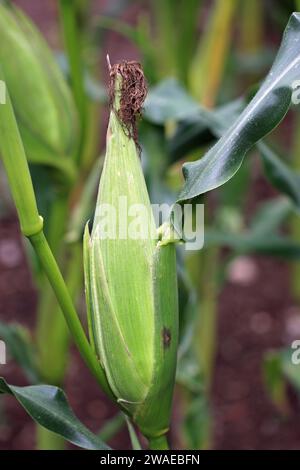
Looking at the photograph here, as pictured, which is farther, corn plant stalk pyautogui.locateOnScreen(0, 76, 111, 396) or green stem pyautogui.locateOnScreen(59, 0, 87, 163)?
green stem pyautogui.locateOnScreen(59, 0, 87, 163)

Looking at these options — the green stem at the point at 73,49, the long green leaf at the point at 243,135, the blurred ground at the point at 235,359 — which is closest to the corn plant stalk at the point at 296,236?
the blurred ground at the point at 235,359

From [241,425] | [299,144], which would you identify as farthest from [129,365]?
[299,144]

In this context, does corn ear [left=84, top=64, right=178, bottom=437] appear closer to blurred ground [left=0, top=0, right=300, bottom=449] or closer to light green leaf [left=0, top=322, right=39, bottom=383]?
light green leaf [left=0, top=322, right=39, bottom=383]

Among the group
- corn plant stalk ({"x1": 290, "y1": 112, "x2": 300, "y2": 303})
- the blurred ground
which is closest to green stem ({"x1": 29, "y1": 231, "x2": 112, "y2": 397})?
the blurred ground

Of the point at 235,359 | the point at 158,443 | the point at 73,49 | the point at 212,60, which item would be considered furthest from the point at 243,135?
the point at 235,359

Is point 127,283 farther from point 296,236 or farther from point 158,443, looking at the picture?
point 296,236

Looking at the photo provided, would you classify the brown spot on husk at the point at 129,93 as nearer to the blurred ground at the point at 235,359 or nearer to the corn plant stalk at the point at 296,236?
the blurred ground at the point at 235,359

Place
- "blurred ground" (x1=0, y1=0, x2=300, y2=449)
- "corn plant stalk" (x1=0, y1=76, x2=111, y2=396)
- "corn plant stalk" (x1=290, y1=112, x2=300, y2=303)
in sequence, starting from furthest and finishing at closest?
"corn plant stalk" (x1=290, y1=112, x2=300, y2=303), "blurred ground" (x1=0, y1=0, x2=300, y2=449), "corn plant stalk" (x1=0, y1=76, x2=111, y2=396)
